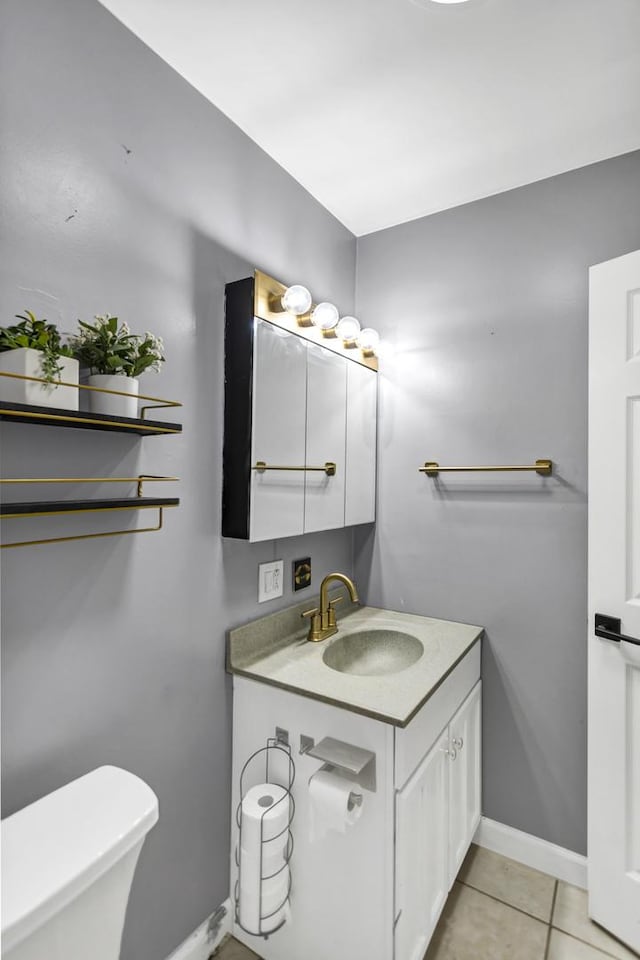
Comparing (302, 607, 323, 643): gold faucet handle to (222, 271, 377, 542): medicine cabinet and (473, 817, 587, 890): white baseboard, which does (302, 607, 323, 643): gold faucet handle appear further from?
(473, 817, 587, 890): white baseboard

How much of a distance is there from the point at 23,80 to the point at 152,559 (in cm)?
102

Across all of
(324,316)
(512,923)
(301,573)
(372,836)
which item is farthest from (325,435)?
(512,923)

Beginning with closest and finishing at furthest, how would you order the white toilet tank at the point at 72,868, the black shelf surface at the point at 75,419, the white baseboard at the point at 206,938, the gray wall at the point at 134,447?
the white toilet tank at the point at 72,868 < the black shelf surface at the point at 75,419 < the gray wall at the point at 134,447 < the white baseboard at the point at 206,938

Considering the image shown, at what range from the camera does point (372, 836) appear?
3.76ft

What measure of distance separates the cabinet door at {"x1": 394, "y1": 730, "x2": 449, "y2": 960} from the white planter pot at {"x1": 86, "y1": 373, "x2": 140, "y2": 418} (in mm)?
1082

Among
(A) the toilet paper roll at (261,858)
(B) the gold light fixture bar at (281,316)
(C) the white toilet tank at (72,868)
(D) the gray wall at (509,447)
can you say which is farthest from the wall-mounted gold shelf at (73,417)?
(D) the gray wall at (509,447)

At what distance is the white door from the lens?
4.51 feet

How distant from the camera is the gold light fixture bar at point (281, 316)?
1.38 m

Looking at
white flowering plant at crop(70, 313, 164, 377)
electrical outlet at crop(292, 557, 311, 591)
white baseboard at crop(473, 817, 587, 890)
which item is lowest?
white baseboard at crop(473, 817, 587, 890)

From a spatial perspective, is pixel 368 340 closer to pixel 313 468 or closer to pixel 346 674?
pixel 313 468

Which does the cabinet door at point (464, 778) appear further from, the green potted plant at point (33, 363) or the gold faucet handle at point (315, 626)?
the green potted plant at point (33, 363)

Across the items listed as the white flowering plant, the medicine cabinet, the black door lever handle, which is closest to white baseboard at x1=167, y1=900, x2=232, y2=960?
the medicine cabinet

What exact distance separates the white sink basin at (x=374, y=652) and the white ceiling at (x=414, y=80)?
163 cm

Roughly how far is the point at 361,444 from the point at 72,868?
148cm
